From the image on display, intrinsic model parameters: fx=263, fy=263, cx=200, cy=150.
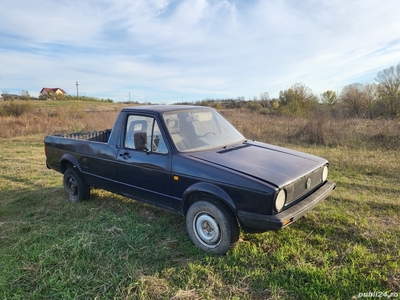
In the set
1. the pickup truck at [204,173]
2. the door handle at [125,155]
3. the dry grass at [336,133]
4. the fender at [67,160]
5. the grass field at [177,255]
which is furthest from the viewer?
the dry grass at [336,133]

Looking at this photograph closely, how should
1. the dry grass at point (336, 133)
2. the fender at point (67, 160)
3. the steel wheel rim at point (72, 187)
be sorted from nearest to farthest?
the fender at point (67, 160), the steel wheel rim at point (72, 187), the dry grass at point (336, 133)

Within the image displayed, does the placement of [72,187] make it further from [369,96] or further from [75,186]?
[369,96]

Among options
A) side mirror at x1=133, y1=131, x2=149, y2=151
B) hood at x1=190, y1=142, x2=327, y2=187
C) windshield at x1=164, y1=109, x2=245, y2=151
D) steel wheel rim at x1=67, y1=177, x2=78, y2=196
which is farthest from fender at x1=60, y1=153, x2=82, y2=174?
hood at x1=190, y1=142, x2=327, y2=187

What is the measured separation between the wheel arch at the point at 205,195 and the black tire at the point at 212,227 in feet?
0.25

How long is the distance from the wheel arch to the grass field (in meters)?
0.56

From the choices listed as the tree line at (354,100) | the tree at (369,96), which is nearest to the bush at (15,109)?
the tree line at (354,100)

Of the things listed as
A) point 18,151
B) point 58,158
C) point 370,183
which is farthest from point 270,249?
point 18,151

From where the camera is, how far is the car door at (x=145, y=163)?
3.66m

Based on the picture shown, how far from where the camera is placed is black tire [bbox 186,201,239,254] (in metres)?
3.09

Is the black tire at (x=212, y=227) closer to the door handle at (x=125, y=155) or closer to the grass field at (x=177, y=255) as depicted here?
the grass field at (x=177, y=255)

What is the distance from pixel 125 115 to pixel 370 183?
5.54 metres

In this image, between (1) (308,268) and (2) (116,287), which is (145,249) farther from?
(1) (308,268)

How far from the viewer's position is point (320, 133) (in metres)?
11.1

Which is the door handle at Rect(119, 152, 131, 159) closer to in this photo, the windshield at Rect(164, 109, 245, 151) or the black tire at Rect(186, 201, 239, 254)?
the windshield at Rect(164, 109, 245, 151)
